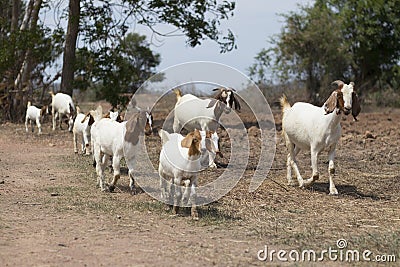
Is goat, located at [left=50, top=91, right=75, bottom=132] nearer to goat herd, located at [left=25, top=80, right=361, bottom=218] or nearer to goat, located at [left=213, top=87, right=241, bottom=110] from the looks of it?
goat herd, located at [left=25, top=80, right=361, bottom=218]

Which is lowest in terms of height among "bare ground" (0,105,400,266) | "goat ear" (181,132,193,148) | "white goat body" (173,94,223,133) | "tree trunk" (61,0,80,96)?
"bare ground" (0,105,400,266)

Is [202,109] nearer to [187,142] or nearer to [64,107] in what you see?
[187,142]

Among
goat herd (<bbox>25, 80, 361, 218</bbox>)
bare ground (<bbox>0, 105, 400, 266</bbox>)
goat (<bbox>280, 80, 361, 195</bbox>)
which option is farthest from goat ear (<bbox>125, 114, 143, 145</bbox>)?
goat (<bbox>280, 80, 361, 195</bbox>)

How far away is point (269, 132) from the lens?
1944 centimetres

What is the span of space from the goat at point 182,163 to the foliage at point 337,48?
2337 cm

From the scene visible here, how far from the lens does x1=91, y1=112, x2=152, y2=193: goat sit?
375 inches

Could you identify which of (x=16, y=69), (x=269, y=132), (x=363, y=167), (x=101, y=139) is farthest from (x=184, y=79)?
(x=16, y=69)

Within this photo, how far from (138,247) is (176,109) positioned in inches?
282

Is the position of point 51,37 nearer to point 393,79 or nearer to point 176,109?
point 176,109

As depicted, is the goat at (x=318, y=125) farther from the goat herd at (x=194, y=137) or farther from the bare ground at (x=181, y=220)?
the bare ground at (x=181, y=220)

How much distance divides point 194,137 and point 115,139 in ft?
6.47

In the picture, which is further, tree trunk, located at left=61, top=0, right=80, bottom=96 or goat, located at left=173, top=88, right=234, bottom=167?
tree trunk, located at left=61, top=0, right=80, bottom=96

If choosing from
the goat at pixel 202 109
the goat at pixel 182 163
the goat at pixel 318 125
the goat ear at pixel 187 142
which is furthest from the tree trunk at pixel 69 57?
the goat ear at pixel 187 142

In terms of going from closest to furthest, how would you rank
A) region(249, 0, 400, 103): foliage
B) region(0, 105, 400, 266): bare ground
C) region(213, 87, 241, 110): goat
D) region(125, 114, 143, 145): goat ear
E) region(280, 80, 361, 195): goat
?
region(0, 105, 400, 266): bare ground → region(125, 114, 143, 145): goat ear → region(280, 80, 361, 195): goat → region(213, 87, 241, 110): goat → region(249, 0, 400, 103): foliage
